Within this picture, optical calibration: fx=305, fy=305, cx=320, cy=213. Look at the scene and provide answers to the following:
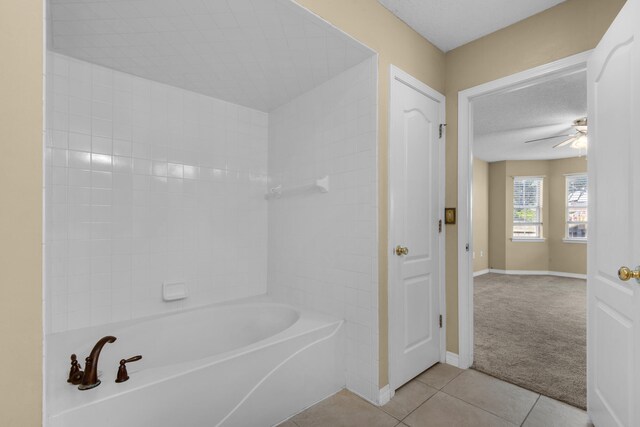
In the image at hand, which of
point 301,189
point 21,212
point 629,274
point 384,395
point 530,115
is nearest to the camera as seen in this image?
point 21,212

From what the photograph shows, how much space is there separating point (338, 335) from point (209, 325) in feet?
3.26

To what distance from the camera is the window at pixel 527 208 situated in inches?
262

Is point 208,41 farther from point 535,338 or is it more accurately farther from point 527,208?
point 527,208

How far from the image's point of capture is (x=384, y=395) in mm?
1894

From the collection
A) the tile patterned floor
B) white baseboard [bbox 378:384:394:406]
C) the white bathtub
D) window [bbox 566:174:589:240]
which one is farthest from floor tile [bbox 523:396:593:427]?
window [bbox 566:174:589:240]

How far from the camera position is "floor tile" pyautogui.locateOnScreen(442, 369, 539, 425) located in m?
1.80

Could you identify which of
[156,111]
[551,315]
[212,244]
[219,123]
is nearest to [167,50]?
[156,111]

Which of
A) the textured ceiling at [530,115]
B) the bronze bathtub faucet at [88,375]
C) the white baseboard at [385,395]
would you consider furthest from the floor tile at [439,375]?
the textured ceiling at [530,115]

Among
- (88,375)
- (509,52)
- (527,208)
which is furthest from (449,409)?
(527,208)

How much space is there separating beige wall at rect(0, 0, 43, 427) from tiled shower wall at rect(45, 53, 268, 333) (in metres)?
1.11

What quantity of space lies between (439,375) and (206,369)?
166 centimetres

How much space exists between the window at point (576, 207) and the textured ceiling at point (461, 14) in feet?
18.9

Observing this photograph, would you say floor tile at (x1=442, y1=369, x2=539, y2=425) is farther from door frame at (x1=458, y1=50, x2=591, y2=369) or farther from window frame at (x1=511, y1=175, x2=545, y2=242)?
window frame at (x1=511, y1=175, x2=545, y2=242)

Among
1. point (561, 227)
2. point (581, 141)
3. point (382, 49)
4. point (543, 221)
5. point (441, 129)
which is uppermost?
point (382, 49)
